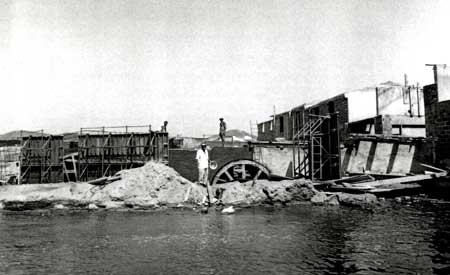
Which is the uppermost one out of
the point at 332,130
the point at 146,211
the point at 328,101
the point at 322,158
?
the point at 328,101

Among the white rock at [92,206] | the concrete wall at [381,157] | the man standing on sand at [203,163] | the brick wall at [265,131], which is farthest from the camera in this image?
the brick wall at [265,131]

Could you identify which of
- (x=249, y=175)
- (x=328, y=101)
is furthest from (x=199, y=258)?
(x=328, y=101)

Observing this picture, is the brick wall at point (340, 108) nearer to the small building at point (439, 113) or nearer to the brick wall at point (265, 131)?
the small building at point (439, 113)

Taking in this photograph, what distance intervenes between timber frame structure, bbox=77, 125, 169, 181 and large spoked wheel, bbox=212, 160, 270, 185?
3.29 m

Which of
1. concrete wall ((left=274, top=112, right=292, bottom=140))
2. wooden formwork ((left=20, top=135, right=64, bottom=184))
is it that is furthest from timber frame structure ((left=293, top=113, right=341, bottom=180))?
wooden formwork ((left=20, top=135, right=64, bottom=184))

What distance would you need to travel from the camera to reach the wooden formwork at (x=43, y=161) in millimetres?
21391

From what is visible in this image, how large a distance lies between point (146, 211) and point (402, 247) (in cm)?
1016

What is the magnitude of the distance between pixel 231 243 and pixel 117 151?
534 inches

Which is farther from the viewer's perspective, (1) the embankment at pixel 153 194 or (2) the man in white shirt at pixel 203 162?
(2) the man in white shirt at pixel 203 162

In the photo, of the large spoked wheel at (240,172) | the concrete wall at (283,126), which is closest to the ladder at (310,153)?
the large spoked wheel at (240,172)

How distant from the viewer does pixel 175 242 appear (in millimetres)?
9359

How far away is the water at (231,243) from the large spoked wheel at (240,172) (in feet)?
19.7

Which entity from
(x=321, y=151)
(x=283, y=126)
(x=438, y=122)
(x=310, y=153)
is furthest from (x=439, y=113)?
(x=283, y=126)

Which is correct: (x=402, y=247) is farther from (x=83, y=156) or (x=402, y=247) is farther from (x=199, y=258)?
(x=83, y=156)
